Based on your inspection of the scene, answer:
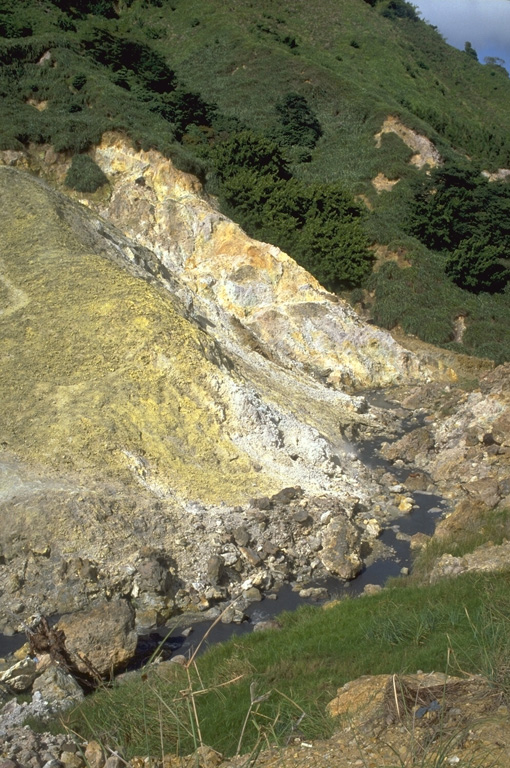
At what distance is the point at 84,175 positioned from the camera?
95.7ft

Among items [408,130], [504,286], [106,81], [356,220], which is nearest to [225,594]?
[356,220]

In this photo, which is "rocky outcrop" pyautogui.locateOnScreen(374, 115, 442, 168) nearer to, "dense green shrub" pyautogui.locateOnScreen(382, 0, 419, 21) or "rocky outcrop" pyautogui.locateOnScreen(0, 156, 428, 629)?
"rocky outcrop" pyautogui.locateOnScreen(0, 156, 428, 629)

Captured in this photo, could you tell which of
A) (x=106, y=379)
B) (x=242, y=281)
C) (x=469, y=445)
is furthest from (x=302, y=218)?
(x=106, y=379)

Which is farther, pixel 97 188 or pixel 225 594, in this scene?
pixel 97 188

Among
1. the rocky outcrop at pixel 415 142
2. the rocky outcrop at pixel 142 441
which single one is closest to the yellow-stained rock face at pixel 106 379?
the rocky outcrop at pixel 142 441

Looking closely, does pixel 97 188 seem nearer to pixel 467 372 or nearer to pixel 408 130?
pixel 467 372

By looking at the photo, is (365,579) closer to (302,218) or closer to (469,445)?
(469,445)

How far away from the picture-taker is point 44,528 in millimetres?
11914

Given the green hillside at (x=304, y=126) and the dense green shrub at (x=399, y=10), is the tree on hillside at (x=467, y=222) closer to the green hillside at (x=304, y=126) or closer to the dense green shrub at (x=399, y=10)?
the green hillside at (x=304, y=126)

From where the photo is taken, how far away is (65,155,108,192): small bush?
28969mm

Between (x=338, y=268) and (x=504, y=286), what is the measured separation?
28.2ft

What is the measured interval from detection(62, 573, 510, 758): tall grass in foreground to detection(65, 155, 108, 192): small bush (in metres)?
23.3

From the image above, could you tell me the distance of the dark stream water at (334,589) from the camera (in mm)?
10391

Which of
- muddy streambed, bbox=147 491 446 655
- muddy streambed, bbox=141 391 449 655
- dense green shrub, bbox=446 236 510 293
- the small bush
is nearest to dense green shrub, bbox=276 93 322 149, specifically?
dense green shrub, bbox=446 236 510 293
